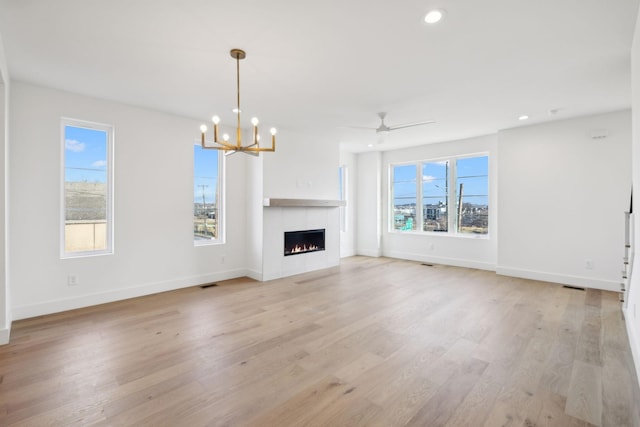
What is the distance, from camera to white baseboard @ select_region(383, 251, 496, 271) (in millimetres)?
6199

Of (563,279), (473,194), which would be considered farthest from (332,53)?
(563,279)

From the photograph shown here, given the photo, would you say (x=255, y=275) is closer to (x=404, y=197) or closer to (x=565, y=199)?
(x=404, y=197)

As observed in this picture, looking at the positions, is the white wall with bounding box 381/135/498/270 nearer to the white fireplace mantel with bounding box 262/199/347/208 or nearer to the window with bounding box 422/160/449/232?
the window with bounding box 422/160/449/232

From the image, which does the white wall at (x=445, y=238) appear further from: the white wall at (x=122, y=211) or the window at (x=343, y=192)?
the white wall at (x=122, y=211)

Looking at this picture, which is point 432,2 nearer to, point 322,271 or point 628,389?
point 628,389

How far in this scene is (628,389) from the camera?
7.12 ft

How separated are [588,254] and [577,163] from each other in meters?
1.45

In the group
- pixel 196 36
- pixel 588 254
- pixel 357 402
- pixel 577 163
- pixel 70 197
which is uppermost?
pixel 196 36

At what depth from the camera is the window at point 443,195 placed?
638 centimetres

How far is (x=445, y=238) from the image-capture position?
6770 millimetres

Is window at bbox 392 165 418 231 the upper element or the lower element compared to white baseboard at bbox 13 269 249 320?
upper

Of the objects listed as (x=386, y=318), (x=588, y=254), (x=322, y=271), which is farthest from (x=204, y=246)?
(x=588, y=254)

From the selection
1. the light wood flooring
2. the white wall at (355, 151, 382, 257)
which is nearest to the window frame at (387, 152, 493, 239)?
the white wall at (355, 151, 382, 257)

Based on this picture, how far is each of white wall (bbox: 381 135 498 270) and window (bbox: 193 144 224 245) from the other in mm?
4204
